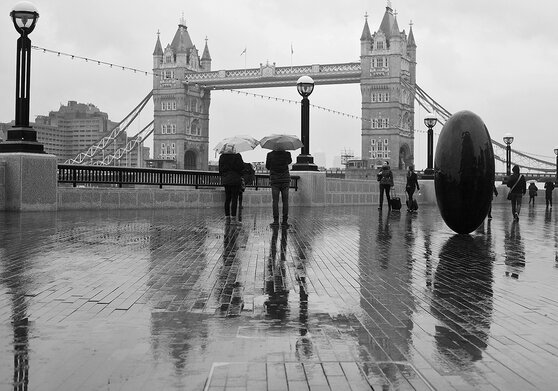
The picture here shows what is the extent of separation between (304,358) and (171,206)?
15.1 m

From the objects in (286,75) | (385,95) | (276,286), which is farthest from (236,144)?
(385,95)

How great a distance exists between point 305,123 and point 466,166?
454 inches

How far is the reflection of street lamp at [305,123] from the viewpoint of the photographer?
809 inches

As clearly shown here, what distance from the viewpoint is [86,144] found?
105812mm

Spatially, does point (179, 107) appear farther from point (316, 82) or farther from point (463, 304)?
point (463, 304)

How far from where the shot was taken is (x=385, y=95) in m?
104

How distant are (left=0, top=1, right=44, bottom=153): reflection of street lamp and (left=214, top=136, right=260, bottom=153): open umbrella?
12.4ft

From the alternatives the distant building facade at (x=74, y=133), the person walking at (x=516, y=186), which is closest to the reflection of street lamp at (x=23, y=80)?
the person walking at (x=516, y=186)

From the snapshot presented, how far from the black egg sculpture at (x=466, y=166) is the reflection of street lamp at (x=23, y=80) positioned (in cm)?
840

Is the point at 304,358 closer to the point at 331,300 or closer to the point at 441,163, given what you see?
the point at 331,300

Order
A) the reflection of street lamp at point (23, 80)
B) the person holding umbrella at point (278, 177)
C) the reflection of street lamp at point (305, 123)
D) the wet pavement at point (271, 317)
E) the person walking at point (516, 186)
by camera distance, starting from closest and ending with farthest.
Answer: the wet pavement at point (271, 317) < the person holding umbrella at point (278, 177) < the reflection of street lamp at point (23, 80) < the person walking at point (516, 186) < the reflection of street lamp at point (305, 123)

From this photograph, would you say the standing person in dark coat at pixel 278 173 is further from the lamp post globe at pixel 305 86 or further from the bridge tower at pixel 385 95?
the bridge tower at pixel 385 95

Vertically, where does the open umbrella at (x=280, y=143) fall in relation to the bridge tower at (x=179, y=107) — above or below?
A: below

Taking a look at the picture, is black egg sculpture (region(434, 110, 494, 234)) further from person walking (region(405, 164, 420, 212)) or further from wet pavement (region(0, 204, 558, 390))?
person walking (region(405, 164, 420, 212))
